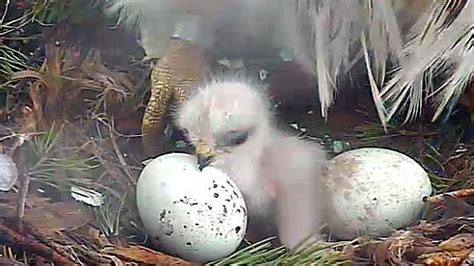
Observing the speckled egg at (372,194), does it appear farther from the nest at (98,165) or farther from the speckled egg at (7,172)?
the speckled egg at (7,172)

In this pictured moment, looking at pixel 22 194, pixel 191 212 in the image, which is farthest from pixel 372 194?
pixel 22 194

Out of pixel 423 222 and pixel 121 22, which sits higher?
pixel 121 22

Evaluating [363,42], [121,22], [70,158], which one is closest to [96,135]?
[70,158]

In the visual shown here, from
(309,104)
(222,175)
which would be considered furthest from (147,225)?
(309,104)

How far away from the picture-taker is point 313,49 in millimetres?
990

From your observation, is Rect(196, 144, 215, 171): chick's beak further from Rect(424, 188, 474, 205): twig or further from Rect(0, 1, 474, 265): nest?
Rect(424, 188, 474, 205): twig

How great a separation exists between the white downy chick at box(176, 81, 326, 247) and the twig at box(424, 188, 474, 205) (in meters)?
0.10

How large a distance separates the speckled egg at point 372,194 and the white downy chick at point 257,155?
0.06ft

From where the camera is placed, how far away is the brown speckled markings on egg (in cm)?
94

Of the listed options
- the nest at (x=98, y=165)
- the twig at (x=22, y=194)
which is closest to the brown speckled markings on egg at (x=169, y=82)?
the nest at (x=98, y=165)

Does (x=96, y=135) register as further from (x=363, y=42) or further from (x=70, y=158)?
(x=363, y=42)

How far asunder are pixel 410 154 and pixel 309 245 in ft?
0.55

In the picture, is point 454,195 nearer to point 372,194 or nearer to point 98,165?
point 372,194

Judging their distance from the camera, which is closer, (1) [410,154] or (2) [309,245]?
(2) [309,245]
